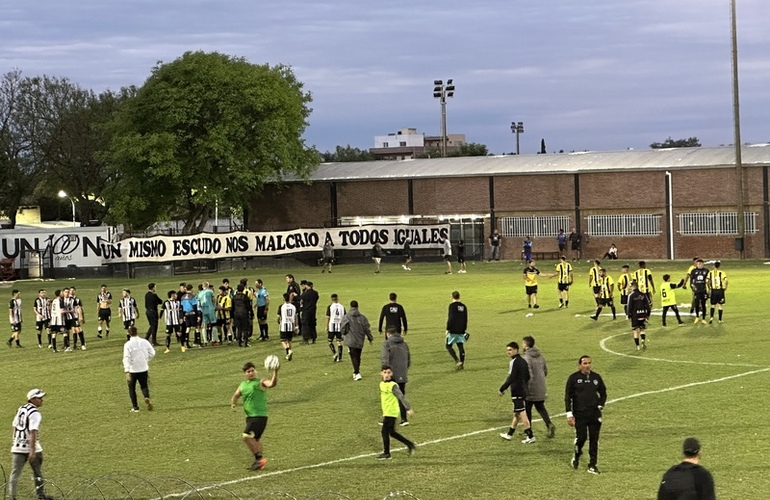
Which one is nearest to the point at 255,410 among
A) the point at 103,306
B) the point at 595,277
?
the point at 103,306

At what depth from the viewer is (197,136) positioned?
7312 cm

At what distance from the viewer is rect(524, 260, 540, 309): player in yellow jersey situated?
3997 cm

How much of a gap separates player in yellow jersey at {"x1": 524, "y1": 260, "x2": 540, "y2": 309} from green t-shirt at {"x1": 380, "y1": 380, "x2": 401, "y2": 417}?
73.6 feet

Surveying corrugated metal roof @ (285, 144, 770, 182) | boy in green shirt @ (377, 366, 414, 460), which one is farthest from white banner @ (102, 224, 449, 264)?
boy in green shirt @ (377, 366, 414, 460)

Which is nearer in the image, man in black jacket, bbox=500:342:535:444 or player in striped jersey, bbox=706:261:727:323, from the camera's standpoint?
man in black jacket, bbox=500:342:535:444

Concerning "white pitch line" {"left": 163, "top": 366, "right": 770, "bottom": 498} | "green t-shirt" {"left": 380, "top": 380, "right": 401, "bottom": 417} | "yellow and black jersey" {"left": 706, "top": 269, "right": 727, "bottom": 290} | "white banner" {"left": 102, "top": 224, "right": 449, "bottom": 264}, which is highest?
"white banner" {"left": 102, "top": 224, "right": 449, "bottom": 264}

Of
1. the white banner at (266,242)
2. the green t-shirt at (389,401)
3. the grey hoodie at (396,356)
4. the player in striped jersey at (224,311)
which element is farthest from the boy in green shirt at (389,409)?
the white banner at (266,242)

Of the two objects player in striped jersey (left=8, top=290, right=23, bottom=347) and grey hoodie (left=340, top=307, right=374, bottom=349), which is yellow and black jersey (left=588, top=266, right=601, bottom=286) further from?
player in striped jersey (left=8, top=290, right=23, bottom=347)

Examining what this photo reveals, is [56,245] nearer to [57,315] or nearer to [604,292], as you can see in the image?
[57,315]

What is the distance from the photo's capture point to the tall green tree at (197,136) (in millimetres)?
70938

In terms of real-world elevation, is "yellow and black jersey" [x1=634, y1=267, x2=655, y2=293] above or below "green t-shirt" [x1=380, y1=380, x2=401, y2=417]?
above

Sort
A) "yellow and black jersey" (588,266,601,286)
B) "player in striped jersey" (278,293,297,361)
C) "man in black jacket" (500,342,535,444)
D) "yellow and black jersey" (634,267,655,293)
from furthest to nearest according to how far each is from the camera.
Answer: "yellow and black jersey" (588,266,601,286) → "yellow and black jersey" (634,267,655,293) → "player in striped jersey" (278,293,297,361) → "man in black jacket" (500,342,535,444)

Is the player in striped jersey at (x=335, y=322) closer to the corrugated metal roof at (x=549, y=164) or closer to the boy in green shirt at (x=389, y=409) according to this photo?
the boy in green shirt at (x=389, y=409)

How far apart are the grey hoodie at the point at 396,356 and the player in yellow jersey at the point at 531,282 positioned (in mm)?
19144
